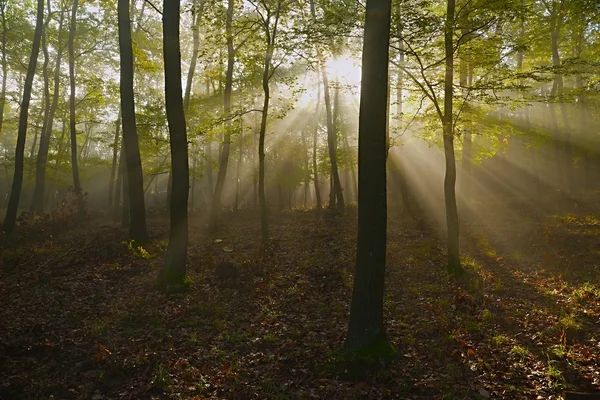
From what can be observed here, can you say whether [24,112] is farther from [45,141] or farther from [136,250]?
[136,250]

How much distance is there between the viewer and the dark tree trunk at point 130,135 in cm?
1375

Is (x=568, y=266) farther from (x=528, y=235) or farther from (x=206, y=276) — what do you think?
(x=206, y=276)

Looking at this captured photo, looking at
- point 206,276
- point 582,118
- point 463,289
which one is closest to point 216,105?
point 206,276

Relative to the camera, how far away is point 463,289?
1045cm

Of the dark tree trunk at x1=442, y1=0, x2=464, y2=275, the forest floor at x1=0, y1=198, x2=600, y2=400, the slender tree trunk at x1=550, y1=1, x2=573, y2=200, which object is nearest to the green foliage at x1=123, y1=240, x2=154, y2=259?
the forest floor at x1=0, y1=198, x2=600, y2=400

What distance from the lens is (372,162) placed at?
654cm

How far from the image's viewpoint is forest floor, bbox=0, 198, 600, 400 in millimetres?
6086

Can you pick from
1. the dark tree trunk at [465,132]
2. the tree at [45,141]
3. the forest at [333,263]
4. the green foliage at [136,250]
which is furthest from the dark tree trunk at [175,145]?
the tree at [45,141]

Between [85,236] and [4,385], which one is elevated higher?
[85,236]

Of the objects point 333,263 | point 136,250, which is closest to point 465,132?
point 333,263

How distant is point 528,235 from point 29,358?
1620 cm

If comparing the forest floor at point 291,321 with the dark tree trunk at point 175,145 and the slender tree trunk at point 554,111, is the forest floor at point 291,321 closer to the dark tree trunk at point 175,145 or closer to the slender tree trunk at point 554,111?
the dark tree trunk at point 175,145

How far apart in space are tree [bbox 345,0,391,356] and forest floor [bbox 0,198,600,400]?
137 cm

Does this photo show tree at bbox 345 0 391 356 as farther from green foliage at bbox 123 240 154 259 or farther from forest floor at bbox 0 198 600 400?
green foliage at bbox 123 240 154 259
